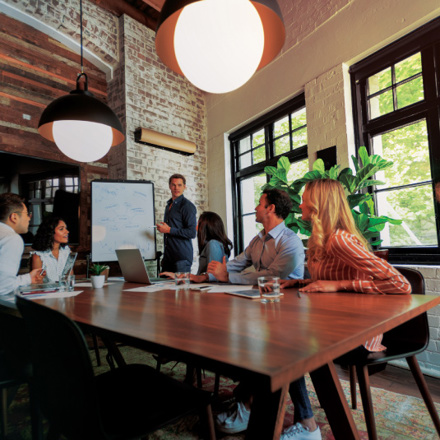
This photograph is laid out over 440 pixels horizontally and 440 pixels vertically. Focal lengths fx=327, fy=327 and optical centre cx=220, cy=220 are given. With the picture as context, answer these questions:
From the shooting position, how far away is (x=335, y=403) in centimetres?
94

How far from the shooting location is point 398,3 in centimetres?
285

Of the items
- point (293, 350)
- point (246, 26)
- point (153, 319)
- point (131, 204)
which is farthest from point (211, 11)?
point (131, 204)

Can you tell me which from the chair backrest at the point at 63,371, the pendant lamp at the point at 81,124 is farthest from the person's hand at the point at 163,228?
the chair backrest at the point at 63,371

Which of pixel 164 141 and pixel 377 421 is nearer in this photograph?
pixel 377 421

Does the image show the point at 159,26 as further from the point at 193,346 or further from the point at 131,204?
the point at 131,204

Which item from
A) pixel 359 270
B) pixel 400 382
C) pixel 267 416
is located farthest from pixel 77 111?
pixel 400 382

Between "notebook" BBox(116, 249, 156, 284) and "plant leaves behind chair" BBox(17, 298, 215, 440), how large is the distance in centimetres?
97

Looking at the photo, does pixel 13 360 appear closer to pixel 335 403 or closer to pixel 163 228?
→ pixel 335 403

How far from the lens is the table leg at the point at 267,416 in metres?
0.72

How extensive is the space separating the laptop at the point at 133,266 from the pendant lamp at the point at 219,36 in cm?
111

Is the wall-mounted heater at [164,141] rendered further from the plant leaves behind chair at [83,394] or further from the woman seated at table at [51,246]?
the plant leaves behind chair at [83,394]

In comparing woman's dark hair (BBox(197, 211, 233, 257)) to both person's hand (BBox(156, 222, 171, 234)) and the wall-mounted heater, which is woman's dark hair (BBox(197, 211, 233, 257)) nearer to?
person's hand (BBox(156, 222, 171, 234))

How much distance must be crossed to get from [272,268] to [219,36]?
4.11 feet

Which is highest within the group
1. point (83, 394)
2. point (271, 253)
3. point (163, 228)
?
point (163, 228)
